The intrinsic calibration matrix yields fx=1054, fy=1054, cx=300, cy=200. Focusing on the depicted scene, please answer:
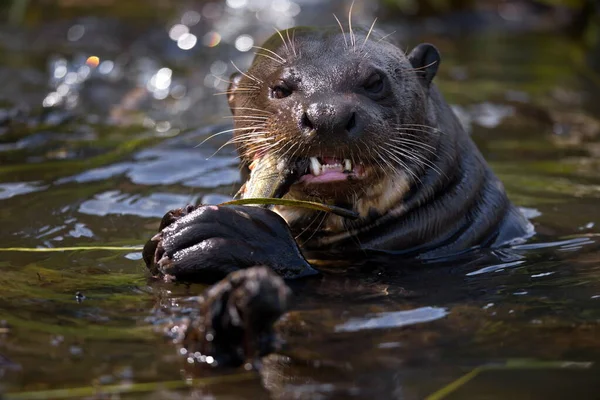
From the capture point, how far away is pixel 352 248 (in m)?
4.75

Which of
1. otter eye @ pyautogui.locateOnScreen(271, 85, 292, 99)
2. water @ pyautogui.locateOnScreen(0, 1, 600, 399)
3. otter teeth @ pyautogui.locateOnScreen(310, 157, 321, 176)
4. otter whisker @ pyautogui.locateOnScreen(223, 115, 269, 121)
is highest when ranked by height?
otter eye @ pyautogui.locateOnScreen(271, 85, 292, 99)

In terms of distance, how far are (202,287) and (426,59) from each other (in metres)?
1.72

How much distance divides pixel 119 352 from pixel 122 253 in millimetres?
1398

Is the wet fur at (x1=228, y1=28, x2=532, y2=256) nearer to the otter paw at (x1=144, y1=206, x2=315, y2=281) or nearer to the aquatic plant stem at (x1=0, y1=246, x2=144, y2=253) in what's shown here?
the otter paw at (x1=144, y1=206, x2=315, y2=281)

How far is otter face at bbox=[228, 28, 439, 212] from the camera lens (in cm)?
414

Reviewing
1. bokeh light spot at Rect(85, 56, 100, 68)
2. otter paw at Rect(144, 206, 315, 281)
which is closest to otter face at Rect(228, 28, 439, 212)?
otter paw at Rect(144, 206, 315, 281)

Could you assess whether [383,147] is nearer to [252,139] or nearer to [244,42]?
[252,139]

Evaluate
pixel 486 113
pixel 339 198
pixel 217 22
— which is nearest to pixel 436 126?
pixel 339 198

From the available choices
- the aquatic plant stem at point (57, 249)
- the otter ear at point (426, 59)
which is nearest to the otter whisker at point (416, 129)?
the otter ear at point (426, 59)

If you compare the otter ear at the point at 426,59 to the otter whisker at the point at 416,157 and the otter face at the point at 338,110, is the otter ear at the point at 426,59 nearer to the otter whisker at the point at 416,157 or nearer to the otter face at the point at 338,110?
the otter face at the point at 338,110

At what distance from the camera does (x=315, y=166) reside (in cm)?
425

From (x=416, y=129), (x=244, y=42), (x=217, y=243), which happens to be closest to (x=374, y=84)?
(x=416, y=129)

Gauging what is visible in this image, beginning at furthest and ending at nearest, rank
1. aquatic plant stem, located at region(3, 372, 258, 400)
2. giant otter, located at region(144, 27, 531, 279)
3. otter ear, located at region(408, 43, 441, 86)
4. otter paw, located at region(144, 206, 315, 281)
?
1. otter ear, located at region(408, 43, 441, 86)
2. giant otter, located at region(144, 27, 531, 279)
3. otter paw, located at region(144, 206, 315, 281)
4. aquatic plant stem, located at region(3, 372, 258, 400)

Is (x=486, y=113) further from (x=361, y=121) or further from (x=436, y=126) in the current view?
(x=361, y=121)
